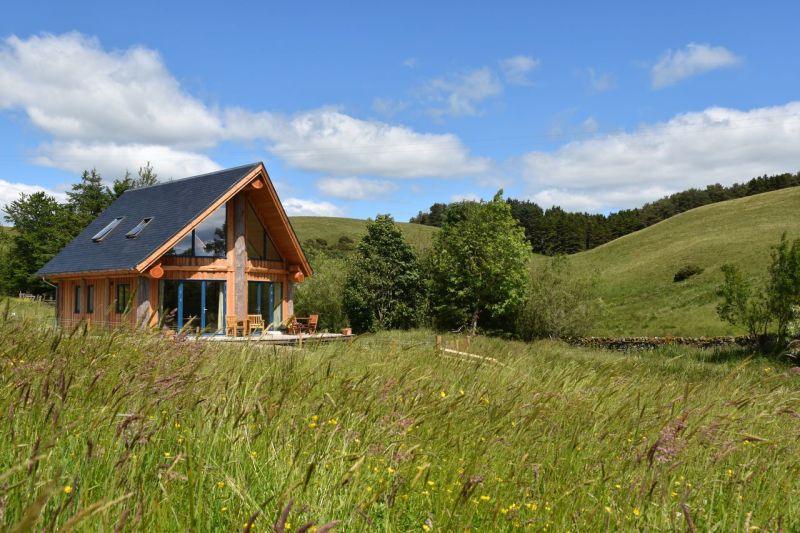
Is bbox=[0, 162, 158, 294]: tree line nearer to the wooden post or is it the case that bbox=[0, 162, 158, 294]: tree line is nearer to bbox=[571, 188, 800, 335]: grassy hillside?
the wooden post

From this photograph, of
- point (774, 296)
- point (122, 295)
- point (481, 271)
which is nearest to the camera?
point (774, 296)

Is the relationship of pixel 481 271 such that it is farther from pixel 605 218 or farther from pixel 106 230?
pixel 605 218

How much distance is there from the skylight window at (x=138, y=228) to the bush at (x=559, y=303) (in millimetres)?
20014

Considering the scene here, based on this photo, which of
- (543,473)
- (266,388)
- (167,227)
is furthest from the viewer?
(167,227)

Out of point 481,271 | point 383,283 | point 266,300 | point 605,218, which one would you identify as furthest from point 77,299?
point 605,218

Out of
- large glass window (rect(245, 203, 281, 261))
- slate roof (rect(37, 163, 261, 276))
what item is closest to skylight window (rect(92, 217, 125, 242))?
slate roof (rect(37, 163, 261, 276))

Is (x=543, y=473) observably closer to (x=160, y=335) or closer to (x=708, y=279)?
(x=160, y=335)

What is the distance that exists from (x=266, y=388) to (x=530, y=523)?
Result: 2.03 metres

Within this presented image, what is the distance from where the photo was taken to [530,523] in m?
2.80

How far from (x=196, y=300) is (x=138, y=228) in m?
3.81

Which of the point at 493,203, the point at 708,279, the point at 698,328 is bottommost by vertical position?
the point at 698,328

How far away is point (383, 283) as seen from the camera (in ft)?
111

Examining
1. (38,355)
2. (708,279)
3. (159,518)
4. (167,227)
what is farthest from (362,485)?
(708,279)

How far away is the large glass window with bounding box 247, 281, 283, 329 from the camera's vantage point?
26281 mm
